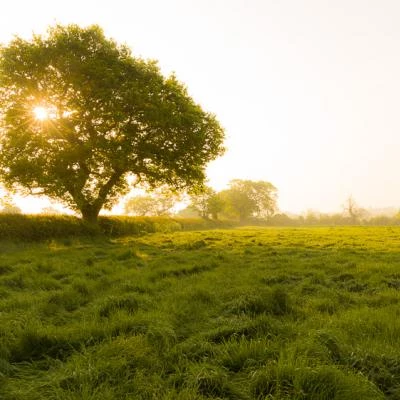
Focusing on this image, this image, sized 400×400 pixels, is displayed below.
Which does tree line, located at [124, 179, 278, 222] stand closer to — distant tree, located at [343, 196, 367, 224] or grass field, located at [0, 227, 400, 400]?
distant tree, located at [343, 196, 367, 224]

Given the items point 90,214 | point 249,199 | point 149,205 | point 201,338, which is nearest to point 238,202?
point 249,199

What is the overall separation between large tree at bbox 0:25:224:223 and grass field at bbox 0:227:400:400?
1743cm

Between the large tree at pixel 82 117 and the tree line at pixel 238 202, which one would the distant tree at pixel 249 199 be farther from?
the large tree at pixel 82 117

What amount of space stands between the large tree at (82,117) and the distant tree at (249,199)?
89.3 meters

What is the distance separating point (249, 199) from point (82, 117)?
99.7 metres

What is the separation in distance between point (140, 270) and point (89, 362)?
8787 millimetres

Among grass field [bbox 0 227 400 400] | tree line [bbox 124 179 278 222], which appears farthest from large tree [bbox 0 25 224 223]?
tree line [bbox 124 179 278 222]

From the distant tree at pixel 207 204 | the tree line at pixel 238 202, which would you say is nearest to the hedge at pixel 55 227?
the distant tree at pixel 207 204

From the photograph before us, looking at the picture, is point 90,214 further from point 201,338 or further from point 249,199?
point 249,199

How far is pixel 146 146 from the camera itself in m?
30.4

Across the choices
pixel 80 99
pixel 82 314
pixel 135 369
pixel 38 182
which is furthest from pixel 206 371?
pixel 80 99

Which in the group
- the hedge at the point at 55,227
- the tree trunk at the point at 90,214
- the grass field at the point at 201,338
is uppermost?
the tree trunk at the point at 90,214

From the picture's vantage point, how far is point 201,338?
21.2ft

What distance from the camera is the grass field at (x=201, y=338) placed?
15.4ft
